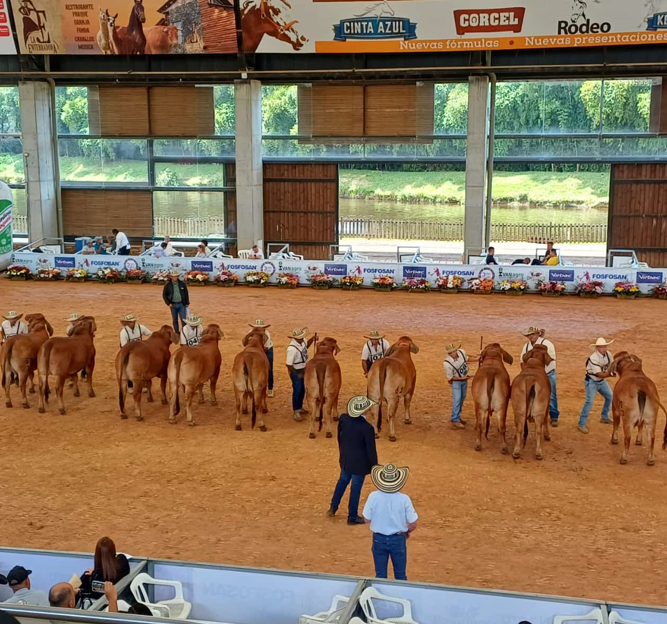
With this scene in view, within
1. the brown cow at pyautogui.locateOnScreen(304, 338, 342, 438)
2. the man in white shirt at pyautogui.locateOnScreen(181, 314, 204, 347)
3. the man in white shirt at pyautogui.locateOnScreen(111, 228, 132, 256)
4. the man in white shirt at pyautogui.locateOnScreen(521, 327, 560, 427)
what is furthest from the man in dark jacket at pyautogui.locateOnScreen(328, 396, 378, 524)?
the man in white shirt at pyautogui.locateOnScreen(111, 228, 132, 256)

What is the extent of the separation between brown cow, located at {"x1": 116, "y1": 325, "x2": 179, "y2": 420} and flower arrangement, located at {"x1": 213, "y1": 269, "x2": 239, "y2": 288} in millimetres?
11698

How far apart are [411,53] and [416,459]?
19523 mm

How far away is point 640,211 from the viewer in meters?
28.5

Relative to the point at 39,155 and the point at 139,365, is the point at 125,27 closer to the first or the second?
the point at 39,155

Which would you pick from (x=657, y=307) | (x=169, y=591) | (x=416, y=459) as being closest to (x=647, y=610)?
(x=169, y=591)

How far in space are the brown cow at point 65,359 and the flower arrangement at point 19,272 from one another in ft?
43.2

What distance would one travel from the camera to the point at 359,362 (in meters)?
17.0

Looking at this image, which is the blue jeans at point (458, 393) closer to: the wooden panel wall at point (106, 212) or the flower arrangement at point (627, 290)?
the flower arrangement at point (627, 290)

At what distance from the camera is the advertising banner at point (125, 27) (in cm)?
2731

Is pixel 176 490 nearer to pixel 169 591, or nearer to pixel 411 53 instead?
pixel 169 591

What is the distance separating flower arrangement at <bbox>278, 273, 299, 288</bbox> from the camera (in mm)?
25594

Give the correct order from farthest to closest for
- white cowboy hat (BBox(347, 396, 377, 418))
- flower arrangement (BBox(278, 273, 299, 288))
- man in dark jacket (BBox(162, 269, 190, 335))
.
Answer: flower arrangement (BBox(278, 273, 299, 288))
man in dark jacket (BBox(162, 269, 190, 335))
white cowboy hat (BBox(347, 396, 377, 418))

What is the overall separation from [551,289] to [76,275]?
14.2 meters

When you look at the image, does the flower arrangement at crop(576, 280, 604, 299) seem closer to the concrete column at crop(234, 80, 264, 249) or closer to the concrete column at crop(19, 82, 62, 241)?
the concrete column at crop(234, 80, 264, 249)
